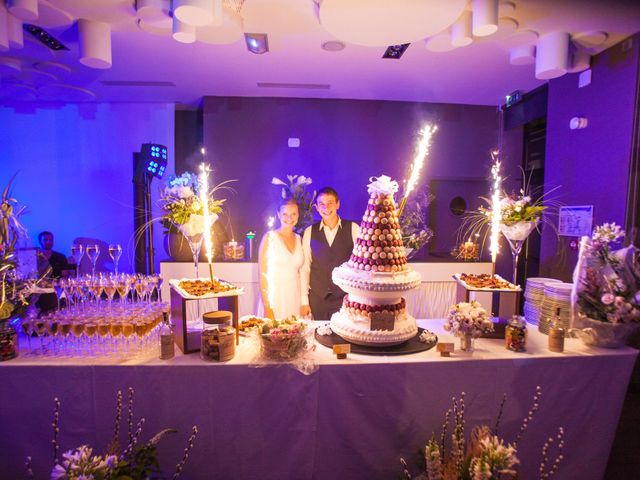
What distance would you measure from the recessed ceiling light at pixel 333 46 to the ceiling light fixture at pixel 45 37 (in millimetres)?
2572

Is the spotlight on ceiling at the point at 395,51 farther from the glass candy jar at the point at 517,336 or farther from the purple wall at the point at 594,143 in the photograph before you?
the glass candy jar at the point at 517,336

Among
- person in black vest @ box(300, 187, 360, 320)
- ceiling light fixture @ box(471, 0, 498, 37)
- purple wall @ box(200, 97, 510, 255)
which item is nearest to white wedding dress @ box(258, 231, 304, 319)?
person in black vest @ box(300, 187, 360, 320)

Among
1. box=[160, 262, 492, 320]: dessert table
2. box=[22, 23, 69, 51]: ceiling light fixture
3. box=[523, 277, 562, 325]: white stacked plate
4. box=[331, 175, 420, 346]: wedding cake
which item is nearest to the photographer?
box=[331, 175, 420, 346]: wedding cake

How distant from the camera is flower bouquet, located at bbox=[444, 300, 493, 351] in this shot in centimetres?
188

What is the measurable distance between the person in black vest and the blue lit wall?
4.03 meters

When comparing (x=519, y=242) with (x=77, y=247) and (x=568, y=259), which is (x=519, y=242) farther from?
(x=77, y=247)

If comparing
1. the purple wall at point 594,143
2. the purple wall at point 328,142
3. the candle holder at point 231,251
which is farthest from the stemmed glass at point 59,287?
the purple wall at point 594,143

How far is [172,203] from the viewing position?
2395 millimetres

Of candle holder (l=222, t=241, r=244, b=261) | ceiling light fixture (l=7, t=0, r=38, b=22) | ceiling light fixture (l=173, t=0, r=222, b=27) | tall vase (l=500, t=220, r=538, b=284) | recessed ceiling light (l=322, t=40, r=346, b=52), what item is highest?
recessed ceiling light (l=322, t=40, r=346, b=52)

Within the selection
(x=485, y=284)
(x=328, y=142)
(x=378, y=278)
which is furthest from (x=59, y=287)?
(x=328, y=142)

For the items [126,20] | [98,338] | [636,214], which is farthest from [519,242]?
[126,20]

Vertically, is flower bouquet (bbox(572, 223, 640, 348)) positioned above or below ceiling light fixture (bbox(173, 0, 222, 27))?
below

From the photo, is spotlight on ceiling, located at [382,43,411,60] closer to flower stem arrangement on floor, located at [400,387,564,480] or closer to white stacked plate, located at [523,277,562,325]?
white stacked plate, located at [523,277,562,325]

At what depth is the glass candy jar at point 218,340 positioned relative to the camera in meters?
1.76
